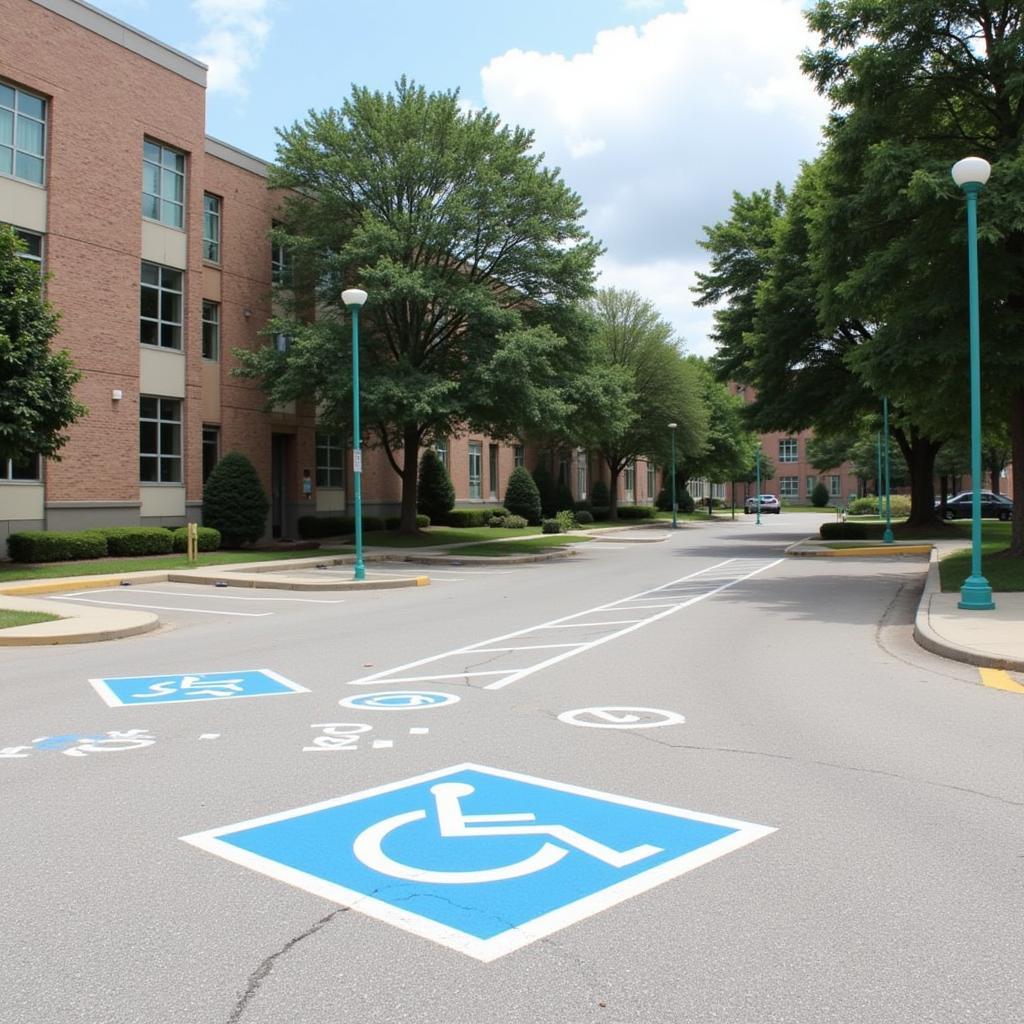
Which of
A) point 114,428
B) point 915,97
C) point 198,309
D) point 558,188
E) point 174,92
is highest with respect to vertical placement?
point 174,92

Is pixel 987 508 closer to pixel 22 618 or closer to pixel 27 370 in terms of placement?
pixel 27 370

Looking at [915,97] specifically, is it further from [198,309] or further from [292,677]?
[198,309]

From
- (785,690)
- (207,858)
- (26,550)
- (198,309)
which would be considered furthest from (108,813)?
(198,309)

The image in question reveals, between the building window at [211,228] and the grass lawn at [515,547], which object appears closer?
the grass lawn at [515,547]

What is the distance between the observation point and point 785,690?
27.8ft

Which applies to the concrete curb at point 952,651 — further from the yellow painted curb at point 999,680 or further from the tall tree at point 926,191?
the tall tree at point 926,191

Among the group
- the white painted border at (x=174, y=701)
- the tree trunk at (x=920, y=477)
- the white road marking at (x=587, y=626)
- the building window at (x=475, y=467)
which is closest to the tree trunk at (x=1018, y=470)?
the white road marking at (x=587, y=626)

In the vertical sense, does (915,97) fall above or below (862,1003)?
above

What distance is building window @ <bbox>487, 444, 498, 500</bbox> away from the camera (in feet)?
161

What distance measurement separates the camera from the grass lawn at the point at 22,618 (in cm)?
1291

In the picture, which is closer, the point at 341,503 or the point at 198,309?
the point at 198,309

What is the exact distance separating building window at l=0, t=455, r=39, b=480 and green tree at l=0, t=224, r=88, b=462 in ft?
9.22

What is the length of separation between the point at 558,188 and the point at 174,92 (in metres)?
12.0

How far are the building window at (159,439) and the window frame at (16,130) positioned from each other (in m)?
6.34
